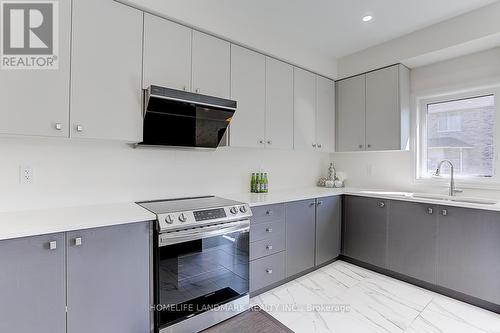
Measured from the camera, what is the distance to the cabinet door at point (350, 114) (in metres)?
3.22

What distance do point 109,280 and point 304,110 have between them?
8.29ft

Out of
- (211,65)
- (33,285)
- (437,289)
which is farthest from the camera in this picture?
(437,289)

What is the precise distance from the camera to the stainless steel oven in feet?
5.54

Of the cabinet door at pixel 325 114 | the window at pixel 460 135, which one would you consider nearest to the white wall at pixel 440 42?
the cabinet door at pixel 325 114

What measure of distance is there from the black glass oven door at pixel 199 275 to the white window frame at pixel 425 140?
89.2 inches

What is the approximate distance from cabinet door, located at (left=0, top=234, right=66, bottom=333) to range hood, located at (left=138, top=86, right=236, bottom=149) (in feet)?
3.17

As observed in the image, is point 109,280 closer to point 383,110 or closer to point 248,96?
point 248,96

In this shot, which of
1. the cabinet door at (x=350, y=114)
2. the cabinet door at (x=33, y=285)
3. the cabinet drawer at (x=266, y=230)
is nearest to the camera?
the cabinet door at (x=33, y=285)

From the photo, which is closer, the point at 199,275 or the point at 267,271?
the point at 199,275

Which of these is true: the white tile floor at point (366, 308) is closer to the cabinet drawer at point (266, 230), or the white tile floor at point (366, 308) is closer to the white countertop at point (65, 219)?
the cabinet drawer at point (266, 230)

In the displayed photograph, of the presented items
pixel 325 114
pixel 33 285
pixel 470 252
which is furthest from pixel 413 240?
pixel 33 285

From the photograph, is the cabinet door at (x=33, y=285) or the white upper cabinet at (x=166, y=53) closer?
the cabinet door at (x=33, y=285)

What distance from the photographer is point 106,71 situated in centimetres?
176

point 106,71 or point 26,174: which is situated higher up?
point 106,71
